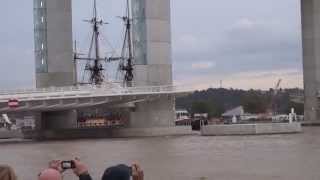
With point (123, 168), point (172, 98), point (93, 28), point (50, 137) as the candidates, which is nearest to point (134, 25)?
point (172, 98)

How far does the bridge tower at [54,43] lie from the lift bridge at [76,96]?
12.3 meters

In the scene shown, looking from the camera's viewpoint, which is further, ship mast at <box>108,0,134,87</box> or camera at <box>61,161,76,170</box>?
ship mast at <box>108,0,134,87</box>

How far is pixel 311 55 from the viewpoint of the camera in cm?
10825

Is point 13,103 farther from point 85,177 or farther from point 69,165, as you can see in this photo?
point 85,177

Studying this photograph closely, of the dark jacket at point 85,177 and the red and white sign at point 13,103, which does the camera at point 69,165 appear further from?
the red and white sign at point 13,103

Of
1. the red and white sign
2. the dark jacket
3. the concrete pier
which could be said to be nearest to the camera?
the dark jacket

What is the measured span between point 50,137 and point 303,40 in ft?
133

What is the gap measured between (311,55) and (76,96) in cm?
4365

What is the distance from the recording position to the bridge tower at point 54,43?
94.0m

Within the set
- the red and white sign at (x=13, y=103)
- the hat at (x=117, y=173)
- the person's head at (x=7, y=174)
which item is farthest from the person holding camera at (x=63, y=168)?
the red and white sign at (x=13, y=103)

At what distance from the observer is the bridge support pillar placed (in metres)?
107

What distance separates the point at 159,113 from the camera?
281 feet

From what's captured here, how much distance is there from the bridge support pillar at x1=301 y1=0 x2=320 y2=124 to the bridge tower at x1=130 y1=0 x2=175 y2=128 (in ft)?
92.3

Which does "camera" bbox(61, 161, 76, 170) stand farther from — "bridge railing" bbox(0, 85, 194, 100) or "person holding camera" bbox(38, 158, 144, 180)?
"bridge railing" bbox(0, 85, 194, 100)
